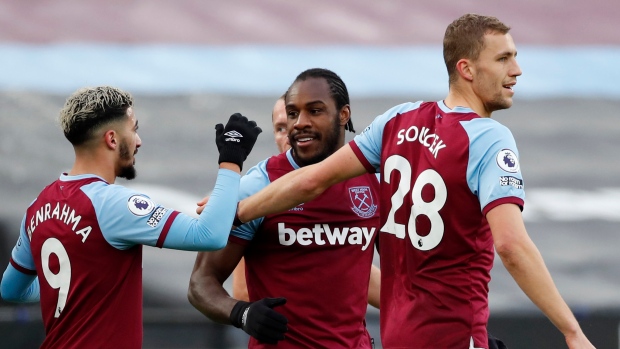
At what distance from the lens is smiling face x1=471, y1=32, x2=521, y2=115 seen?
10.8 feet

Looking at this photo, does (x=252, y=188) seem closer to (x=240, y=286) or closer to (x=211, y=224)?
(x=211, y=224)

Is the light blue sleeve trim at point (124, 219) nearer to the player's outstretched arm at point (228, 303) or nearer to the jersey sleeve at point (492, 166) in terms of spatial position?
the player's outstretched arm at point (228, 303)

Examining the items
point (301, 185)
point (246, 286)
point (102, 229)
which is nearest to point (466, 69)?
point (301, 185)

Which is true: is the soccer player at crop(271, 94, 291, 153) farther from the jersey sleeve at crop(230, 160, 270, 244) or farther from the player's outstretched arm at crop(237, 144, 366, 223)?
the player's outstretched arm at crop(237, 144, 366, 223)

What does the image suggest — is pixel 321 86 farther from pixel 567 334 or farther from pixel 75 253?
pixel 567 334

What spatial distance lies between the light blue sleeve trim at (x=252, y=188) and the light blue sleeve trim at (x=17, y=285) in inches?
34.5

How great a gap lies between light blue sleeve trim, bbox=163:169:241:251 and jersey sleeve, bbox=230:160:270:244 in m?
0.31

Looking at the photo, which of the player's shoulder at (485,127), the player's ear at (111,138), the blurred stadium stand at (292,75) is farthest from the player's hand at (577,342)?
the blurred stadium stand at (292,75)

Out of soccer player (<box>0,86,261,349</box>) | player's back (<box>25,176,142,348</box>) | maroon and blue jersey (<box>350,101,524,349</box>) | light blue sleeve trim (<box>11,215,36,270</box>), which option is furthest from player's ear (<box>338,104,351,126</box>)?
light blue sleeve trim (<box>11,215,36,270</box>)

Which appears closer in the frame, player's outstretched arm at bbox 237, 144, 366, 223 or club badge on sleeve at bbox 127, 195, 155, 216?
club badge on sleeve at bbox 127, 195, 155, 216

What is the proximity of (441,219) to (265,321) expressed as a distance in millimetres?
810

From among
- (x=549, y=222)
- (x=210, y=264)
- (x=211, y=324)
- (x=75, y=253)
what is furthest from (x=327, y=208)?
(x=549, y=222)

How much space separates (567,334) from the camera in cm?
291

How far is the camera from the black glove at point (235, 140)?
3578 millimetres
